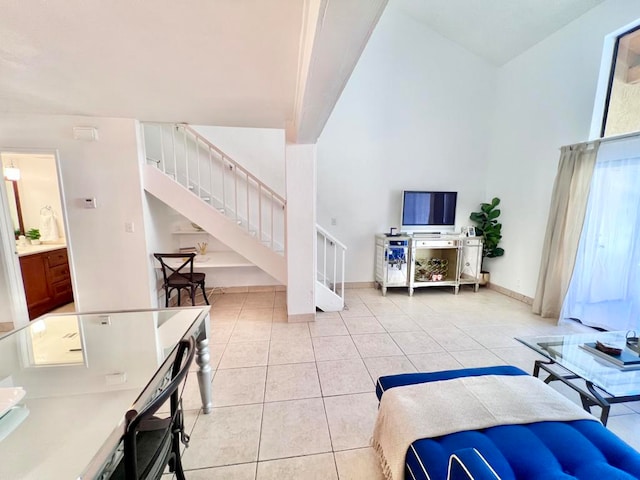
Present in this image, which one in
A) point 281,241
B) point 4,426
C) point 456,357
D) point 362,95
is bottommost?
point 456,357

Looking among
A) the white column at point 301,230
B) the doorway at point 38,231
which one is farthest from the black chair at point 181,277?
the doorway at point 38,231

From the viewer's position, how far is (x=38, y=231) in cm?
384

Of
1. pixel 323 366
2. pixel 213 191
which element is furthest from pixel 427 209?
pixel 213 191

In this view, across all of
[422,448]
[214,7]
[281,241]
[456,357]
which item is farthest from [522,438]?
[281,241]

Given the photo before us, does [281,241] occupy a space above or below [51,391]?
above

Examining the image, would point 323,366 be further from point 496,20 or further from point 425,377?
point 496,20

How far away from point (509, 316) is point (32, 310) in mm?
6087

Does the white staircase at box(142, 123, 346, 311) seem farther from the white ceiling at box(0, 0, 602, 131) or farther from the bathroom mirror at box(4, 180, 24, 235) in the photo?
the bathroom mirror at box(4, 180, 24, 235)

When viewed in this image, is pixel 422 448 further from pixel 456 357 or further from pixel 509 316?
pixel 509 316

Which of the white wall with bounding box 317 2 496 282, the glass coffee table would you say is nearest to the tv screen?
the white wall with bounding box 317 2 496 282

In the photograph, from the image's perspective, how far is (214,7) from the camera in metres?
1.28

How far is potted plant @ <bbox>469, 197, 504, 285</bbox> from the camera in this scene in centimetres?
430

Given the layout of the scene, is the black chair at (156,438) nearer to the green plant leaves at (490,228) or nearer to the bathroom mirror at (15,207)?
the bathroom mirror at (15,207)

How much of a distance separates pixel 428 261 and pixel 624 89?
303 cm
